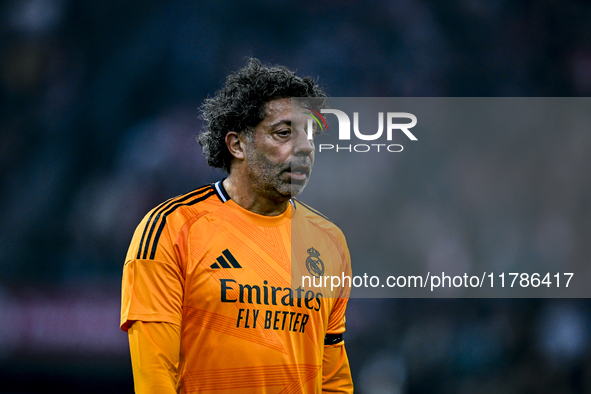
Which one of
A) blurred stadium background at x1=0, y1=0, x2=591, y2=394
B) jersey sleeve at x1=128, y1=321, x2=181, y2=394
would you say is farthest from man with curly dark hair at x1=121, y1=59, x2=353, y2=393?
blurred stadium background at x1=0, y1=0, x2=591, y2=394

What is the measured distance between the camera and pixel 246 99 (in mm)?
1971

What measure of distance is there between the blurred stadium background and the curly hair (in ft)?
3.25

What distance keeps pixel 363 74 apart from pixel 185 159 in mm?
1307

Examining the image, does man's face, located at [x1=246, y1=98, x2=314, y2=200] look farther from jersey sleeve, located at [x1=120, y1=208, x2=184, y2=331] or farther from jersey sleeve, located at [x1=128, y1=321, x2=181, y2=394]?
jersey sleeve, located at [x1=128, y1=321, x2=181, y2=394]

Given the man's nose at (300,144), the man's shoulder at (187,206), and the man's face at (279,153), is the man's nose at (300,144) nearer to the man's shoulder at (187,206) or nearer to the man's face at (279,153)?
the man's face at (279,153)

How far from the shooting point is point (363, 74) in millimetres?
3287

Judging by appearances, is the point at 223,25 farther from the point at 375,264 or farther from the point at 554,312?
the point at 554,312

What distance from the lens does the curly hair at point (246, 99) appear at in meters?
1.96

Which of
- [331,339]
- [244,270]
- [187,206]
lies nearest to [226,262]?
[244,270]

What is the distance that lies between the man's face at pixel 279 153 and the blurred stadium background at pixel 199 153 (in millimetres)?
1018

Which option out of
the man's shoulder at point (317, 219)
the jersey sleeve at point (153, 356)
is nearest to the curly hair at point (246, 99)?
the man's shoulder at point (317, 219)

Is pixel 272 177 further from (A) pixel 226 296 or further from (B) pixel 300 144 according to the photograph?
(A) pixel 226 296

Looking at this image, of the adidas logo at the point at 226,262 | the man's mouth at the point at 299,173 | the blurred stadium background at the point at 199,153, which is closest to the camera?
the adidas logo at the point at 226,262

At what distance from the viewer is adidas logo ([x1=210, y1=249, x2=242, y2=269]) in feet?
5.80
